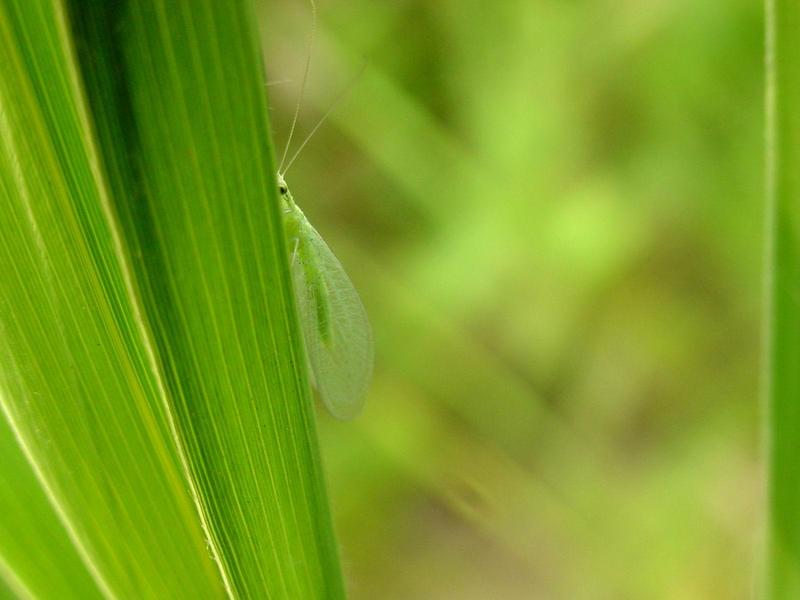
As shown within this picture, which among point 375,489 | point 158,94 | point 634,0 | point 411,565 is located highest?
point 634,0

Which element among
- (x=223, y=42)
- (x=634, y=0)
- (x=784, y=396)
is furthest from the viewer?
(x=634, y=0)

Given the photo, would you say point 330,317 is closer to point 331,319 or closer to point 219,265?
point 331,319

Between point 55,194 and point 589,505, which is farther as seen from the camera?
point 589,505

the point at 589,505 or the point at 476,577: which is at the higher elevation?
the point at 589,505

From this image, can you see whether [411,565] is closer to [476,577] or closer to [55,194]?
[476,577]

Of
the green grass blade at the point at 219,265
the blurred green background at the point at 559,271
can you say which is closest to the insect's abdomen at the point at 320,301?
the blurred green background at the point at 559,271

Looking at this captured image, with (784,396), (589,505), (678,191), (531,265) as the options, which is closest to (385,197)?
(531,265)
